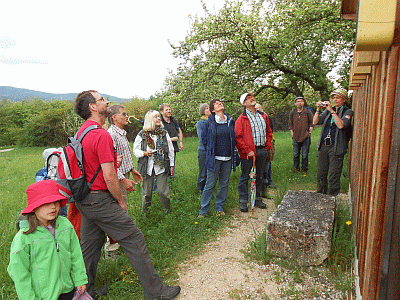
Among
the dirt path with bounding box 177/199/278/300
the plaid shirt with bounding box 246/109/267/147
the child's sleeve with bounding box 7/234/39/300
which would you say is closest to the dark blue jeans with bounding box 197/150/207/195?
the plaid shirt with bounding box 246/109/267/147

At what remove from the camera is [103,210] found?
9.17 feet

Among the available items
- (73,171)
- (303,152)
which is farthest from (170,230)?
(303,152)

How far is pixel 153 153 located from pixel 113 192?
7.24 ft

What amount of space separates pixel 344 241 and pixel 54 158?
139 inches

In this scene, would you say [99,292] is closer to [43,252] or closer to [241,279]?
[43,252]

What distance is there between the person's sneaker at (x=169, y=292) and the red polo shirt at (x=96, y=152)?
51.6 inches

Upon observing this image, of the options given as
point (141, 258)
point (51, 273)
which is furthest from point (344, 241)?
point (51, 273)

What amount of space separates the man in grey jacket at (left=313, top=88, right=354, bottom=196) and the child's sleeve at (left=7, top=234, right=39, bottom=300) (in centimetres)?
462

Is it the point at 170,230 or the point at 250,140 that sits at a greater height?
the point at 250,140

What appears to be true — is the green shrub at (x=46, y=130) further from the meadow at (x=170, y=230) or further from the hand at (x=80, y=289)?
the hand at (x=80, y=289)

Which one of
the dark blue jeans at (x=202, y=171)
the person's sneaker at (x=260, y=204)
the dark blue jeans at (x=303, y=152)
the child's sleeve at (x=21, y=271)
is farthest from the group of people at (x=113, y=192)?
the dark blue jeans at (x=303, y=152)

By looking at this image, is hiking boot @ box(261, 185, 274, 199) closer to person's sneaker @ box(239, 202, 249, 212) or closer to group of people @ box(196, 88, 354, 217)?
group of people @ box(196, 88, 354, 217)

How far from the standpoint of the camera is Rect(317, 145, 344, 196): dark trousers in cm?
511

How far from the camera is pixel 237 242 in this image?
173 inches
